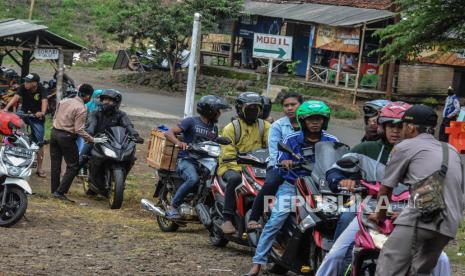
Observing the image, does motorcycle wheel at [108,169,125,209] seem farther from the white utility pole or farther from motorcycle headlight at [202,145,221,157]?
motorcycle headlight at [202,145,221,157]

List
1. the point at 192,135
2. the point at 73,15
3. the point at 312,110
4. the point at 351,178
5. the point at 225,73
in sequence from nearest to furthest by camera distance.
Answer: the point at 351,178 < the point at 312,110 < the point at 192,135 < the point at 225,73 < the point at 73,15

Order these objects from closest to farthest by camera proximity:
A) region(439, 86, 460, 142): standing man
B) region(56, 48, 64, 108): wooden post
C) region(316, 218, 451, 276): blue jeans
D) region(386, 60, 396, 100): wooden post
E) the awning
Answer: region(316, 218, 451, 276): blue jeans < region(56, 48, 64, 108): wooden post < region(439, 86, 460, 142): standing man < region(386, 60, 396, 100): wooden post < the awning

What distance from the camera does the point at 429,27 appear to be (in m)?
23.6

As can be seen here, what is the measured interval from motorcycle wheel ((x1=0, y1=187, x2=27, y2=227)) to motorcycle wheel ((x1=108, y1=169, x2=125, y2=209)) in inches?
89.4

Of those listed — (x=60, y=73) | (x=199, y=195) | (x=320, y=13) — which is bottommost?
(x=199, y=195)

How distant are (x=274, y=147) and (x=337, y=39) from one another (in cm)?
2545

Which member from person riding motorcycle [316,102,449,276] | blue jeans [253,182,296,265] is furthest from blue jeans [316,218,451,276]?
blue jeans [253,182,296,265]

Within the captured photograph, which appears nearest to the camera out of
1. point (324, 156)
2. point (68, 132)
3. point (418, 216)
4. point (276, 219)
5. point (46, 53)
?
point (418, 216)

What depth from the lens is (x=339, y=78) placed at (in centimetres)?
3281

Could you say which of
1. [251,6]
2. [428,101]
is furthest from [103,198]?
[251,6]

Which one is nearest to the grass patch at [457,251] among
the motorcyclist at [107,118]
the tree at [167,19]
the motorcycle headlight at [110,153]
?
the motorcyclist at [107,118]

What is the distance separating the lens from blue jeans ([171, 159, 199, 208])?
10.1 metres

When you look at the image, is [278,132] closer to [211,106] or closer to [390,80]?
[211,106]

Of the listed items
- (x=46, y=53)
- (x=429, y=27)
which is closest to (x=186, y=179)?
(x=46, y=53)
